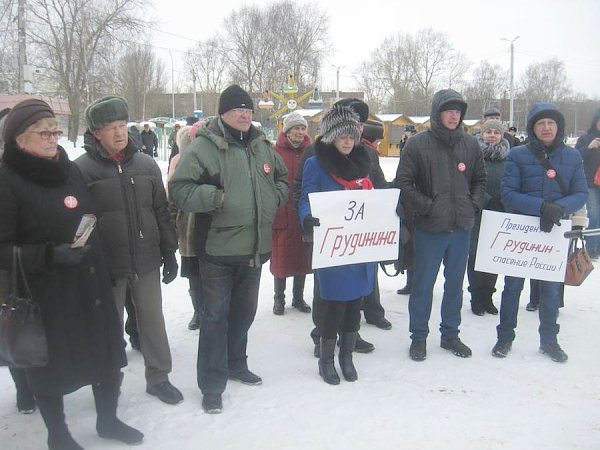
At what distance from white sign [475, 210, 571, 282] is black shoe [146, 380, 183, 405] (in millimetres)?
2665

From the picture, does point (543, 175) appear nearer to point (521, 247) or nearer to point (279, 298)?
point (521, 247)

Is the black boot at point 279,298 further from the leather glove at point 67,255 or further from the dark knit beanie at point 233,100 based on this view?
the leather glove at point 67,255

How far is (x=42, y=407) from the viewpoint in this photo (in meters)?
2.91

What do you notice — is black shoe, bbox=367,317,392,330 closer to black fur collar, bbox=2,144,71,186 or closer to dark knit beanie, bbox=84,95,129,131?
dark knit beanie, bbox=84,95,129,131

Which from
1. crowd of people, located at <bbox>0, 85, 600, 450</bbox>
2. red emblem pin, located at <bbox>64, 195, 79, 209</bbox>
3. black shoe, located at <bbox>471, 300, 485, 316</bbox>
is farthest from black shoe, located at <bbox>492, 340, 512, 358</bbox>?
red emblem pin, located at <bbox>64, 195, 79, 209</bbox>

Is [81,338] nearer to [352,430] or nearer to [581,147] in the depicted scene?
[352,430]

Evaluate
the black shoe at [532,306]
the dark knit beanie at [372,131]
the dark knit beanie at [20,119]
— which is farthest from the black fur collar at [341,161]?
the black shoe at [532,306]

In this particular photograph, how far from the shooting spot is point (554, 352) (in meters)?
Result: 4.36

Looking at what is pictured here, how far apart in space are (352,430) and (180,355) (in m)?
1.81

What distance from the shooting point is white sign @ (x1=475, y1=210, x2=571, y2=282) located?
169 inches

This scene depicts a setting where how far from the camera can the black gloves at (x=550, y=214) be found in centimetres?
408

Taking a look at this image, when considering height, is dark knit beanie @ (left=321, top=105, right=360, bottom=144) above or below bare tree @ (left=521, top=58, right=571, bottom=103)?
below

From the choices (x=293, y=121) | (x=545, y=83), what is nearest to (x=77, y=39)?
(x=293, y=121)

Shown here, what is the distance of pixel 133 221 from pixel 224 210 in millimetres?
594
